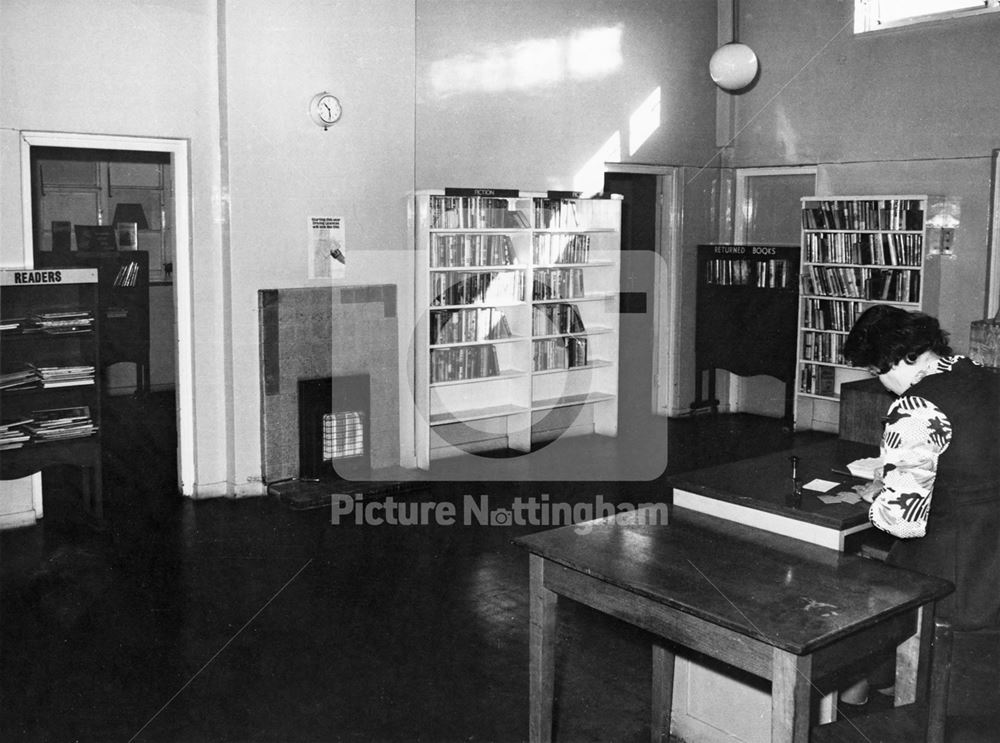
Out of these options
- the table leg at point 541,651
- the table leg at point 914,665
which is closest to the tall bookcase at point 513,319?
the table leg at point 541,651

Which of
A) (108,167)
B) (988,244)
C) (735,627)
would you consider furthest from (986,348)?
(108,167)

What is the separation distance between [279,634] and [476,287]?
378 centimetres

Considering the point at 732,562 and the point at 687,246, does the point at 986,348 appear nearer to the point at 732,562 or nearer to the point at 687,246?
the point at 732,562

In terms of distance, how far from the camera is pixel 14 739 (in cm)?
373

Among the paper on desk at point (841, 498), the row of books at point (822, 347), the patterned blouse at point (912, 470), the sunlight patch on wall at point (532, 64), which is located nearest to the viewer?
the patterned blouse at point (912, 470)

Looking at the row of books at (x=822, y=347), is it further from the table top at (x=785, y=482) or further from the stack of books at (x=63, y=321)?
the stack of books at (x=63, y=321)

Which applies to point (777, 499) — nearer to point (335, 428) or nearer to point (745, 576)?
point (745, 576)

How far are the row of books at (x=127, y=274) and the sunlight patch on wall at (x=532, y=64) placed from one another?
4150mm

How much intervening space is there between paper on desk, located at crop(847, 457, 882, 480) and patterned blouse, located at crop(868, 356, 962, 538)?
0.50 meters

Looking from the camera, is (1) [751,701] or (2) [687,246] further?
(2) [687,246]

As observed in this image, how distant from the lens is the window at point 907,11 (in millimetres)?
8188

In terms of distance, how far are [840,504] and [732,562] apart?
583 mm

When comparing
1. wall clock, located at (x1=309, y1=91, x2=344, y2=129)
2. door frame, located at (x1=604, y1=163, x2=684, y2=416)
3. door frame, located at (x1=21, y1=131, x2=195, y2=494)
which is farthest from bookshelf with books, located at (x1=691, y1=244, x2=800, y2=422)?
door frame, located at (x1=21, y1=131, x2=195, y2=494)

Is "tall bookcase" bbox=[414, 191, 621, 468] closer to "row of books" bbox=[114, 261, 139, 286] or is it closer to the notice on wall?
the notice on wall
